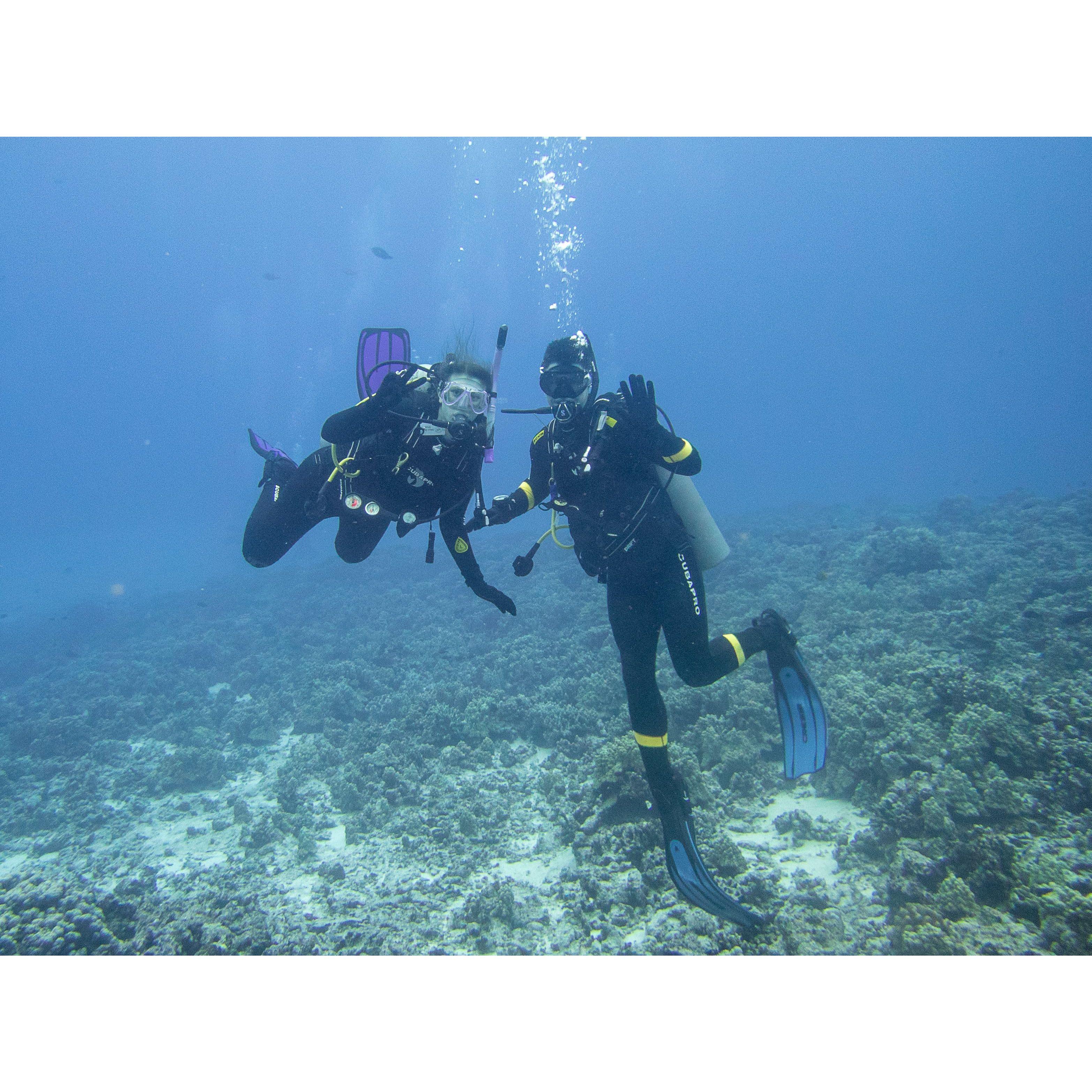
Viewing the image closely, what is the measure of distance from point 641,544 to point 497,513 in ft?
3.99

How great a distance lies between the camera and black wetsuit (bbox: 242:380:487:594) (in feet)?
14.3

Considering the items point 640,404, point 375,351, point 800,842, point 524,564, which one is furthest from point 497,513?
point 800,842

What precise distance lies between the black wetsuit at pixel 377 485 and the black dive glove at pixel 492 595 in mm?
20

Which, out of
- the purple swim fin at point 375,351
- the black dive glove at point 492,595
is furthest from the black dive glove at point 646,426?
the purple swim fin at point 375,351

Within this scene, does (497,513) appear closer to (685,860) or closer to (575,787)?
(685,860)

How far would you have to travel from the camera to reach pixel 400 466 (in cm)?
438

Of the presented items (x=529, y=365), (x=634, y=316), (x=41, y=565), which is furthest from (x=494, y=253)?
(x=41, y=565)

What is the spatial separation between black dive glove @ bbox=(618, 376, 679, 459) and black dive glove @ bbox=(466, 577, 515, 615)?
178cm

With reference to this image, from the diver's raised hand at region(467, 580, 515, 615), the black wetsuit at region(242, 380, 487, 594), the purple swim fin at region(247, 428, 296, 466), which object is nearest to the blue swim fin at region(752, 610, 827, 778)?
the diver's raised hand at region(467, 580, 515, 615)

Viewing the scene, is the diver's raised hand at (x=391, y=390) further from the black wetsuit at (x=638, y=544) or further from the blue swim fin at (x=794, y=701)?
the blue swim fin at (x=794, y=701)

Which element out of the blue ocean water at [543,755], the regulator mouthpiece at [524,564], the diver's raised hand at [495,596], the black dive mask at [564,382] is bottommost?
the blue ocean water at [543,755]

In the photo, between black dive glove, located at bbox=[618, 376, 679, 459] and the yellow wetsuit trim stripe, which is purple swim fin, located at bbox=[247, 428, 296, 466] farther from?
the yellow wetsuit trim stripe

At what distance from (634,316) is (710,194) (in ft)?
167

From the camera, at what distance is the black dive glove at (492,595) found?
15.4 feet
